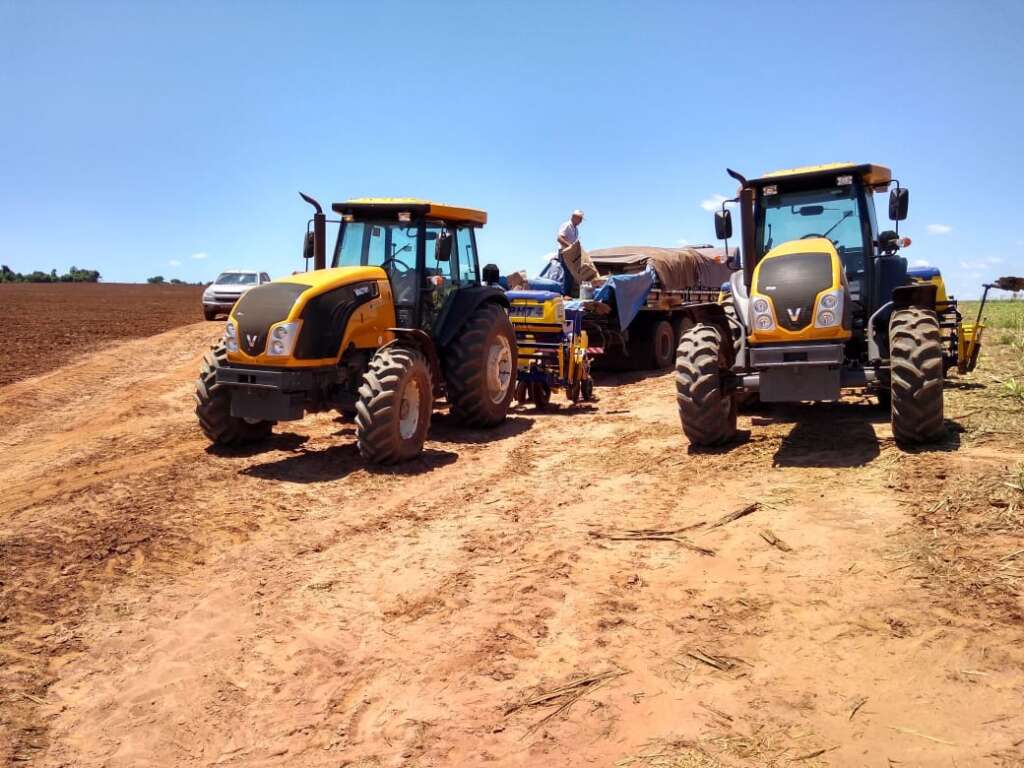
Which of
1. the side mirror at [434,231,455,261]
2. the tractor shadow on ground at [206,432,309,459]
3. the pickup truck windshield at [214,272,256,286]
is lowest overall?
the tractor shadow on ground at [206,432,309,459]

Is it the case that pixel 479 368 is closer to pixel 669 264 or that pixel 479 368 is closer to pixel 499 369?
pixel 499 369

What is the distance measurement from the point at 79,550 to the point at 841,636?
189 inches

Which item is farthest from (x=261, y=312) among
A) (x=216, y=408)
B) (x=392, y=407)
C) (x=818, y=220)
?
(x=818, y=220)

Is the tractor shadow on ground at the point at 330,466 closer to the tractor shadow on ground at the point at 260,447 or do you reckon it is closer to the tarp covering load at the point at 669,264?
the tractor shadow on ground at the point at 260,447

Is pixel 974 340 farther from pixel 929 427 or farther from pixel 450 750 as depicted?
pixel 450 750

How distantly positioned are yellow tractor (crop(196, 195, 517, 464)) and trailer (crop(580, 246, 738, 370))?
11.4ft

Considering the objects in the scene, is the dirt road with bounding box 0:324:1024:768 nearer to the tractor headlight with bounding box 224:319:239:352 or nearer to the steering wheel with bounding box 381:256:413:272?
the tractor headlight with bounding box 224:319:239:352

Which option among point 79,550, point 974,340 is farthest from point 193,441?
point 974,340

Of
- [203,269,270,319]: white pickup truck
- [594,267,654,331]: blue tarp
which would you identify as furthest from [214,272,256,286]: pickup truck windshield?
[594,267,654,331]: blue tarp

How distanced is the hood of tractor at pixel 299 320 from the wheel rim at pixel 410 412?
786 millimetres

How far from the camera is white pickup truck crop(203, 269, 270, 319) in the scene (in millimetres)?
22928

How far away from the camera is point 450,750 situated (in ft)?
11.4

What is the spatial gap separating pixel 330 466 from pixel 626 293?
7.40m

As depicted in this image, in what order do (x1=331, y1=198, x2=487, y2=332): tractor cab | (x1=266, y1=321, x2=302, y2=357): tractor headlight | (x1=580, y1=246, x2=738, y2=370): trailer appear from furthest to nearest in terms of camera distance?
(x1=580, y1=246, x2=738, y2=370): trailer, (x1=331, y1=198, x2=487, y2=332): tractor cab, (x1=266, y1=321, x2=302, y2=357): tractor headlight
